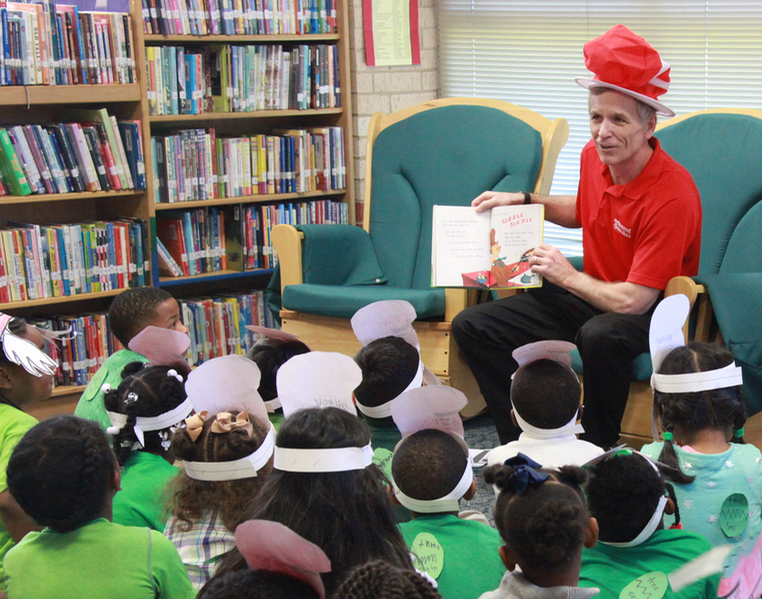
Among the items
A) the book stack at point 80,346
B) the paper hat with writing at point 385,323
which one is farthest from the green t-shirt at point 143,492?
the book stack at point 80,346

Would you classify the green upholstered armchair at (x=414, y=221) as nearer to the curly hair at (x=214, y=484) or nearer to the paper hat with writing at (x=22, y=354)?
the paper hat with writing at (x=22, y=354)

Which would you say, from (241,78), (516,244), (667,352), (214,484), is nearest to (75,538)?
(214,484)

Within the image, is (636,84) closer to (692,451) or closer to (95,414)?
(692,451)

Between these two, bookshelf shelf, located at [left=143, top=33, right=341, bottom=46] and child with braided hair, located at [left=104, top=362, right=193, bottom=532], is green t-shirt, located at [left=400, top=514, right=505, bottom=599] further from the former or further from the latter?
bookshelf shelf, located at [left=143, top=33, right=341, bottom=46]

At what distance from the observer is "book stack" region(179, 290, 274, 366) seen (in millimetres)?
3699

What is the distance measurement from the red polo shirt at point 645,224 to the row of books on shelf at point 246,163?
1528mm

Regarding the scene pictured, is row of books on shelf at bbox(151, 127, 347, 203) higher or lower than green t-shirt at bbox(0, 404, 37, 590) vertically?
higher

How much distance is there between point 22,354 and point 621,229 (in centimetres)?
172

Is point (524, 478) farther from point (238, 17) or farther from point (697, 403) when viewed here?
point (238, 17)

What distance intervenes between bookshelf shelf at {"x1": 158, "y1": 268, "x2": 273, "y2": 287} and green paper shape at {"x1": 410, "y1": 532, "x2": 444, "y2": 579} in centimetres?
255

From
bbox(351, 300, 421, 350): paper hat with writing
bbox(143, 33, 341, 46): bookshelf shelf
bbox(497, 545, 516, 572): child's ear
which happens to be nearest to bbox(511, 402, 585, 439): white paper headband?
bbox(351, 300, 421, 350): paper hat with writing

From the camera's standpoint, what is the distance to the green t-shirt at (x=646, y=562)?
1.25m

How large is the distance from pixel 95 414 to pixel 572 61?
2680mm

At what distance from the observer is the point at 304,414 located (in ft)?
3.94
